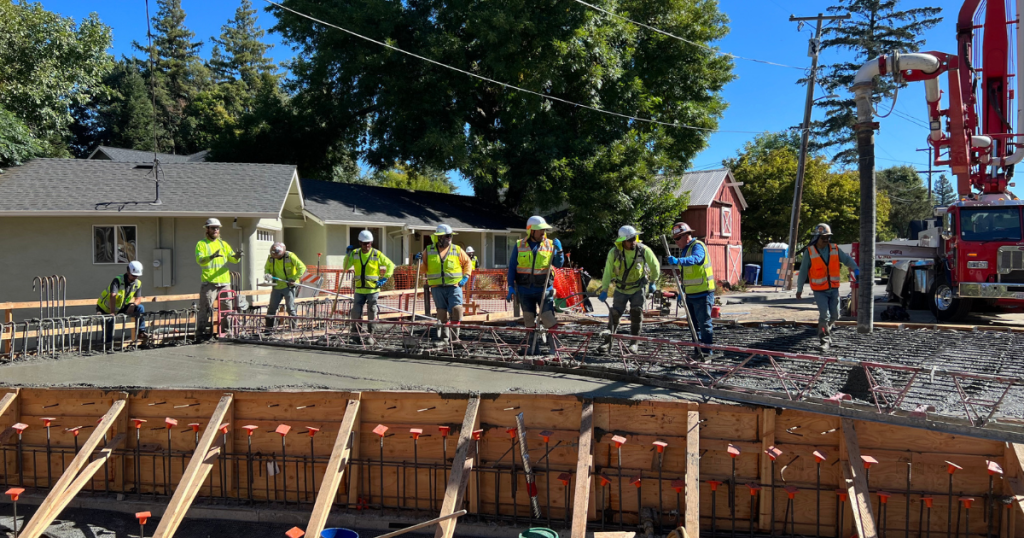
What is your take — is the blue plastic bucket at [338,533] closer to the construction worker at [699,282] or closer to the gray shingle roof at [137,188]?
the construction worker at [699,282]

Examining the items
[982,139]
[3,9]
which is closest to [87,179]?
[3,9]

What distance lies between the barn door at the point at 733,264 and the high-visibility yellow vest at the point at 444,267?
25941 millimetres

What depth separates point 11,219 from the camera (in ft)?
49.3

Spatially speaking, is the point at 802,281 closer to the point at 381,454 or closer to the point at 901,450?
the point at 901,450

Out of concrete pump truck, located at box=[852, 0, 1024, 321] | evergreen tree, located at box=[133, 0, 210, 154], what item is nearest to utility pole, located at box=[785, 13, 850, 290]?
concrete pump truck, located at box=[852, 0, 1024, 321]

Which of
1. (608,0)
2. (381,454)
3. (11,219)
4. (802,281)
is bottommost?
(381,454)

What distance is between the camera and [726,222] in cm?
3184

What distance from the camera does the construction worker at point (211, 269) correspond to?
9227mm

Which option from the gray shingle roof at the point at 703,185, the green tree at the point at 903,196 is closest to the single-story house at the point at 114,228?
the gray shingle roof at the point at 703,185

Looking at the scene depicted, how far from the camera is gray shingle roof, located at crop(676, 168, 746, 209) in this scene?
29859 mm

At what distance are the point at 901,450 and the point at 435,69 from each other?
2038 centimetres

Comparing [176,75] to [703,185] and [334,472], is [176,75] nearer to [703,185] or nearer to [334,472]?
[703,185]

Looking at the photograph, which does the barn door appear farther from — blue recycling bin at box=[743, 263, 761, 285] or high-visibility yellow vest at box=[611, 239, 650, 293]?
high-visibility yellow vest at box=[611, 239, 650, 293]

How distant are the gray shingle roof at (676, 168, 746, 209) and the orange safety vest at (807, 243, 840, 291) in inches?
831
